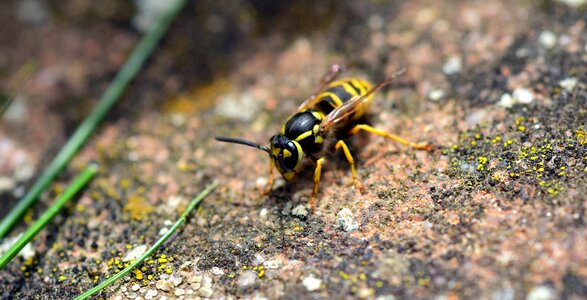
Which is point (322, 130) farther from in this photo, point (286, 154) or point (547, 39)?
point (547, 39)

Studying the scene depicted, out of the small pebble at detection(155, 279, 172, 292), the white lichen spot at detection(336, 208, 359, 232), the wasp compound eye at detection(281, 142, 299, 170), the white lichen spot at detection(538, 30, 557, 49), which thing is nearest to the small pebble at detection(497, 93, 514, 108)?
the white lichen spot at detection(538, 30, 557, 49)

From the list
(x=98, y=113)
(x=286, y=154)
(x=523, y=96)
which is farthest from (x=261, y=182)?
(x=523, y=96)

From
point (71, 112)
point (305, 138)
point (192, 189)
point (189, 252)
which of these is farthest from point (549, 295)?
point (71, 112)

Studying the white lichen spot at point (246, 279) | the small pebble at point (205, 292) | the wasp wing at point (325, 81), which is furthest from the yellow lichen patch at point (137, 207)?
the wasp wing at point (325, 81)

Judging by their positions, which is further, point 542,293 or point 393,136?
point 393,136

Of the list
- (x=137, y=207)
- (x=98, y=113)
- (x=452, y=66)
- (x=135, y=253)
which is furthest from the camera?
(x=98, y=113)

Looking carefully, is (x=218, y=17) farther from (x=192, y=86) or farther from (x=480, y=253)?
(x=480, y=253)
